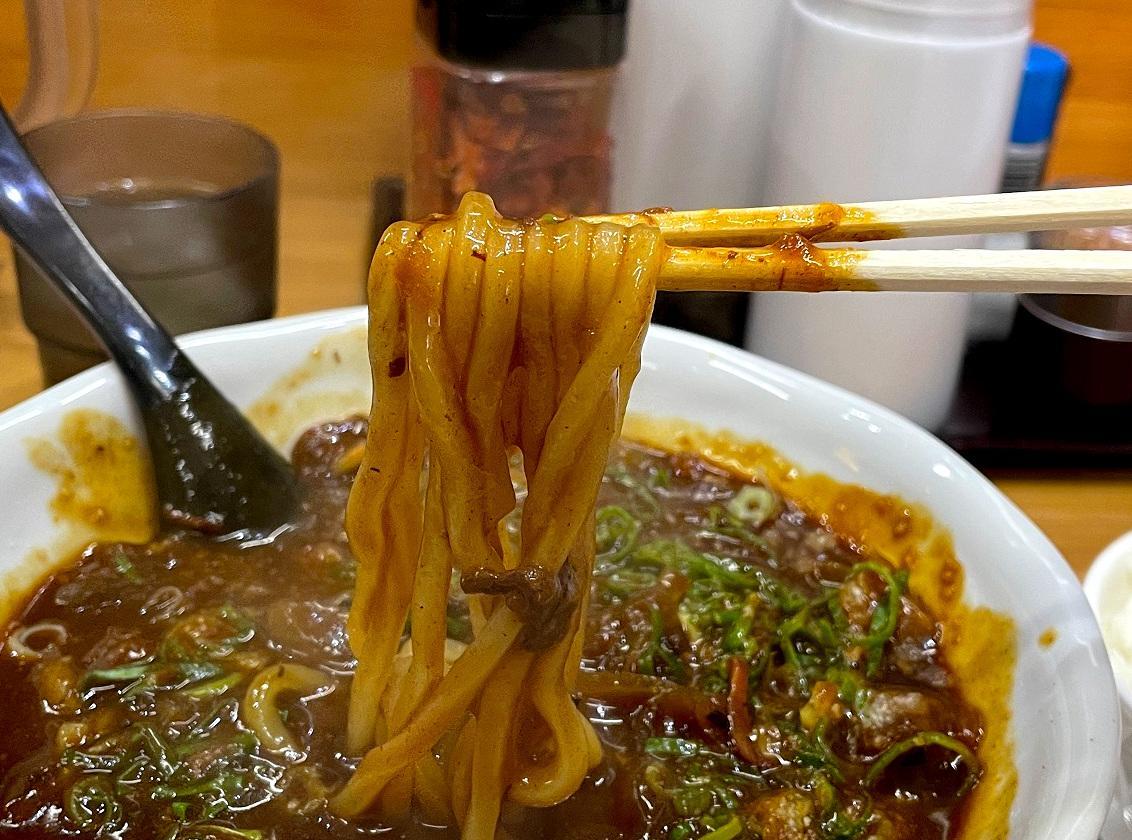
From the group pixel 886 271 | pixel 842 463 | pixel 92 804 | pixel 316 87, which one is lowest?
pixel 92 804

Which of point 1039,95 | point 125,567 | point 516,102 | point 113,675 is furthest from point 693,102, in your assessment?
point 113,675

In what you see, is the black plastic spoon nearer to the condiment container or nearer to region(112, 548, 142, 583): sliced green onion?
region(112, 548, 142, 583): sliced green onion

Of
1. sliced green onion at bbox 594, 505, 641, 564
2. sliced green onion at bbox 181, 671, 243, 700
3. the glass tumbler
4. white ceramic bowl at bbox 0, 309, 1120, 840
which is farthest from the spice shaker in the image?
sliced green onion at bbox 181, 671, 243, 700

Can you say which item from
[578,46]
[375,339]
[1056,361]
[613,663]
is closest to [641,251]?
[375,339]

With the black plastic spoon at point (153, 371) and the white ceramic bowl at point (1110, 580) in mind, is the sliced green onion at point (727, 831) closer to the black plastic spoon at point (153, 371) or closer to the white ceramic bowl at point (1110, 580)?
the white ceramic bowl at point (1110, 580)

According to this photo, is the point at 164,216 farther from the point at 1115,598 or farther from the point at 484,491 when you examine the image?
the point at 1115,598

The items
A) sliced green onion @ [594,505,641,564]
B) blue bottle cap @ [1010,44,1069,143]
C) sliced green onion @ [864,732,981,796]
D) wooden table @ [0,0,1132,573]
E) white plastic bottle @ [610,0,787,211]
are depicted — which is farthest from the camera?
wooden table @ [0,0,1132,573]

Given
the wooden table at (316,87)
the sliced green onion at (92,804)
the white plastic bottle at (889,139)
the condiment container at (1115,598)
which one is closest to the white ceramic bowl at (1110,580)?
the condiment container at (1115,598)
